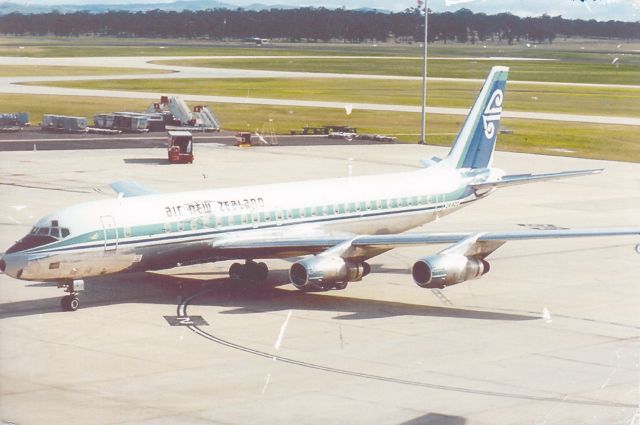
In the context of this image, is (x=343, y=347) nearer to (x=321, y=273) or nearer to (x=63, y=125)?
(x=321, y=273)

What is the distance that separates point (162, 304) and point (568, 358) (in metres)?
15.6

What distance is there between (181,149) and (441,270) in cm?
5146

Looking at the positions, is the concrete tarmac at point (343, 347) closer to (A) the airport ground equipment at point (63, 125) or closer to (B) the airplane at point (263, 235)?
(B) the airplane at point (263, 235)

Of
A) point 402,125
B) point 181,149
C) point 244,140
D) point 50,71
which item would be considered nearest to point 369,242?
point 181,149

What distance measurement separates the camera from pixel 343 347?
35719mm

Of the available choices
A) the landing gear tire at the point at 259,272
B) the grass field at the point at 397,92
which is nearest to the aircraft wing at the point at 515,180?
the landing gear tire at the point at 259,272

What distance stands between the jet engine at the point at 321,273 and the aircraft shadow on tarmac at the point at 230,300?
1.11 m

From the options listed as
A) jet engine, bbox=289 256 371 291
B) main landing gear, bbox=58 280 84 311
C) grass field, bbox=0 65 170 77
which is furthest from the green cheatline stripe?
grass field, bbox=0 65 170 77

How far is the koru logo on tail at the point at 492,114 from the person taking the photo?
53575mm

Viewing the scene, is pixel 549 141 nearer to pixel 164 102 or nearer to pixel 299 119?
pixel 299 119

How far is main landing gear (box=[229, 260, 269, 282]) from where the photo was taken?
45250 millimetres

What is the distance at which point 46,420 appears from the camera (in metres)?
27.7

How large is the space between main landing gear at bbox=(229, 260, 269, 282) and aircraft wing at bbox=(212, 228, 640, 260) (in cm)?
153

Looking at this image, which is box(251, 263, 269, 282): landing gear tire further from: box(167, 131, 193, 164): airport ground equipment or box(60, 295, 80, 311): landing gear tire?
box(167, 131, 193, 164): airport ground equipment
